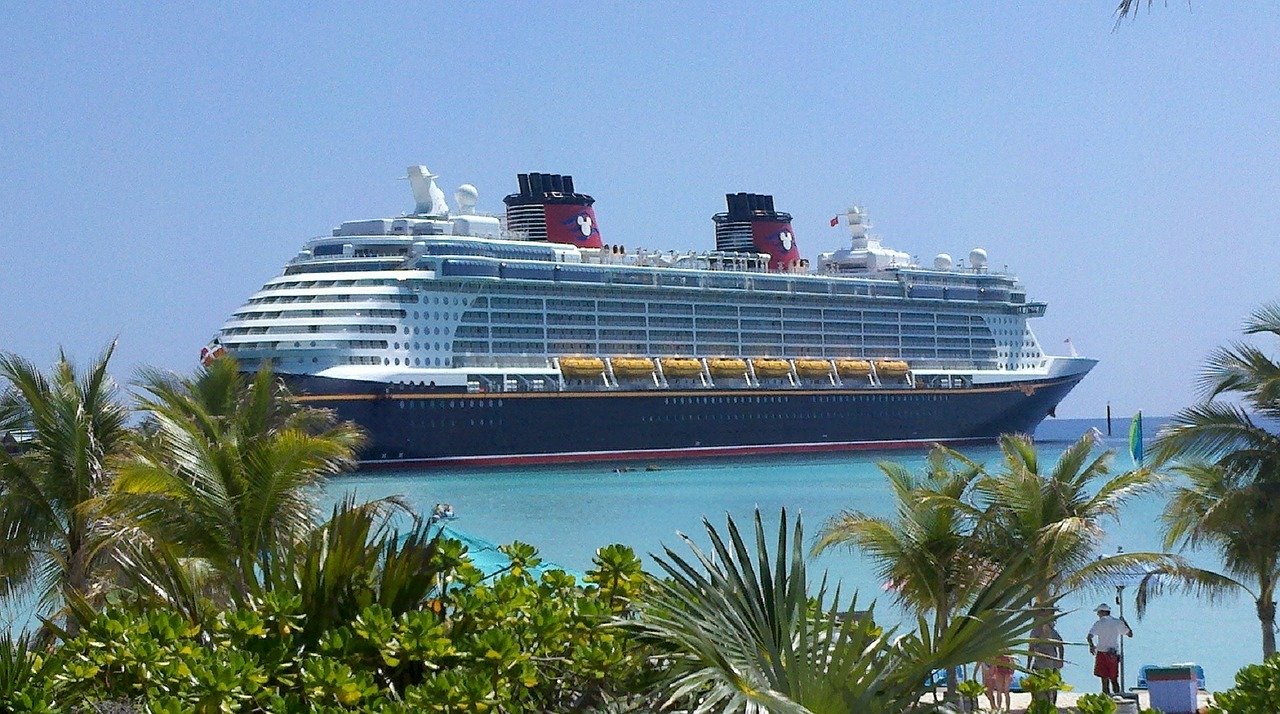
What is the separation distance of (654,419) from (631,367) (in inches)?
79.4

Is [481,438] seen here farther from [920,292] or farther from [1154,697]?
[1154,697]

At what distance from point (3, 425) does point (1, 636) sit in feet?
20.4

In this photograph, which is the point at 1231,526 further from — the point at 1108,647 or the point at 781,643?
the point at 781,643

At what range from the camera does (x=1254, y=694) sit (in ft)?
17.9

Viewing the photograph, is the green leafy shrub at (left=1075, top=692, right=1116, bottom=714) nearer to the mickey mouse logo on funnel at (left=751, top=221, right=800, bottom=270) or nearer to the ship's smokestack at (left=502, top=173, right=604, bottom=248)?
the ship's smokestack at (left=502, top=173, right=604, bottom=248)

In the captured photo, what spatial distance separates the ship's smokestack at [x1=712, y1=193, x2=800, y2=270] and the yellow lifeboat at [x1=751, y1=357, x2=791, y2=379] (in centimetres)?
712

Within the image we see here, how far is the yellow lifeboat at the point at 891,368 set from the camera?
61.8 m

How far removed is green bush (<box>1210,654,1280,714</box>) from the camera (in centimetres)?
528

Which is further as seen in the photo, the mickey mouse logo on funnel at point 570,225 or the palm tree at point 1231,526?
the mickey mouse logo on funnel at point 570,225

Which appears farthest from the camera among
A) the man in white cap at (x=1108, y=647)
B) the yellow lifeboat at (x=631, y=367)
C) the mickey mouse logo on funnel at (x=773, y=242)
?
the mickey mouse logo on funnel at (x=773, y=242)

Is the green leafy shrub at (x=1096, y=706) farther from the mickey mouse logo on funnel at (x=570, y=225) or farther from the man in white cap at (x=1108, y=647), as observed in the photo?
the mickey mouse logo on funnel at (x=570, y=225)

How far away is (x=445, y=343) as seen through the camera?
4962cm

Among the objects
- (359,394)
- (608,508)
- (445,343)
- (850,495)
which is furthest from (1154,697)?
(445,343)

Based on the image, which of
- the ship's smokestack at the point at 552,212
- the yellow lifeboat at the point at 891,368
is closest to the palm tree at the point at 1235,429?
the ship's smokestack at the point at 552,212
